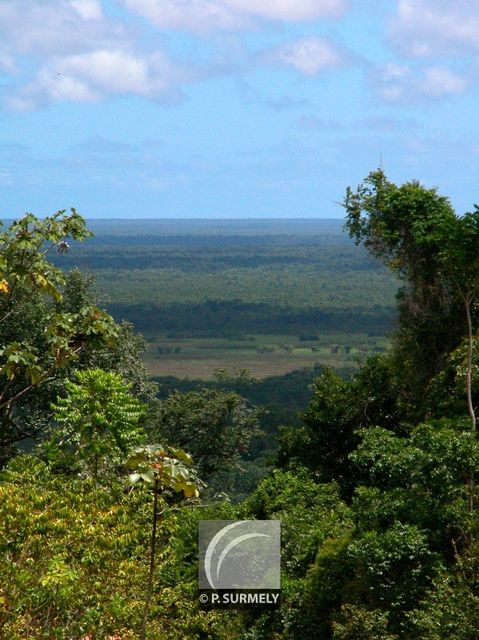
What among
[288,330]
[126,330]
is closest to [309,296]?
[288,330]

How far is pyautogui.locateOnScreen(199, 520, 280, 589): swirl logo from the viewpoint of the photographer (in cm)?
1460

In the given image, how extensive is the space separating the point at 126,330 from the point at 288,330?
11842 cm

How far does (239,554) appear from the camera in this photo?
1489cm

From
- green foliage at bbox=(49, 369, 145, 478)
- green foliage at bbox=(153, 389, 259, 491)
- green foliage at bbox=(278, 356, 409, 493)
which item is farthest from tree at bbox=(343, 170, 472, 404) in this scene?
green foliage at bbox=(49, 369, 145, 478)

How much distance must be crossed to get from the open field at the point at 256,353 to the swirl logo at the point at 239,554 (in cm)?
8725

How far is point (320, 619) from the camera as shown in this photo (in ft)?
44.9

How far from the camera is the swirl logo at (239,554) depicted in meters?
14.6

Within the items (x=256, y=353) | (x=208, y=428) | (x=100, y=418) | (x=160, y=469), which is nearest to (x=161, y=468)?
(x=160, y=469)

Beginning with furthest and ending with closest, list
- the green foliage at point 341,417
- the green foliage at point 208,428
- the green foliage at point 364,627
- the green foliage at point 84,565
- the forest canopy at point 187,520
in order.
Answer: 1. the green foliage at point 208,428
2. the green foliage at point 341,417
3. the green foliage at point 364,627
4. the forest canopy at point 187,520
5. the green foliage at point 84,565

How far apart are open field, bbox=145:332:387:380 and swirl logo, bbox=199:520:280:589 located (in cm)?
8725

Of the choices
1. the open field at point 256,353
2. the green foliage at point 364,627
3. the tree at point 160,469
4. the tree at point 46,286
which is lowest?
the open field at point 256,353

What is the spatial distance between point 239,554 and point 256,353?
115 meters

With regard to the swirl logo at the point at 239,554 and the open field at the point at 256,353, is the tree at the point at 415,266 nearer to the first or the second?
the swirl logo at the point at 239,554

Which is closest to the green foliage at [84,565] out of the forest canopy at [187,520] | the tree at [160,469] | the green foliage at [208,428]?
the forest canopy at [187,520]
